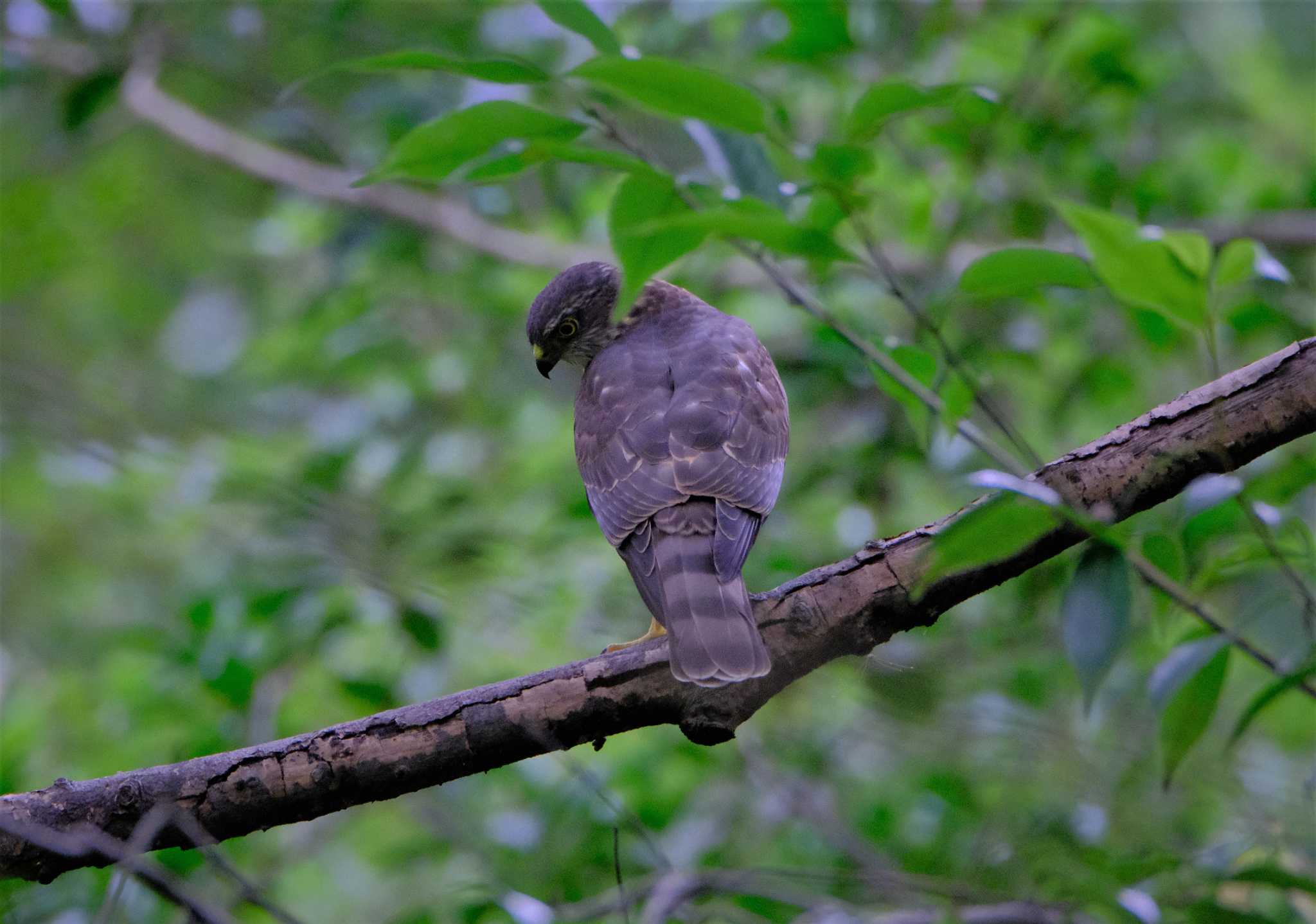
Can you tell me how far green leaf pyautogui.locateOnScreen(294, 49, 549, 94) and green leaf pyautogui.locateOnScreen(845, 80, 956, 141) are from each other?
57 cm

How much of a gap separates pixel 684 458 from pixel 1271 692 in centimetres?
175

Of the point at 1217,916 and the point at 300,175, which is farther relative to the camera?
the point at 300,175

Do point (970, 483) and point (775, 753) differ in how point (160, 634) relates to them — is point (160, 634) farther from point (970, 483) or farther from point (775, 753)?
point (970, 483)

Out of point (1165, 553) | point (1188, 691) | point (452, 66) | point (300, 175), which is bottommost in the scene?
point (300, 175)

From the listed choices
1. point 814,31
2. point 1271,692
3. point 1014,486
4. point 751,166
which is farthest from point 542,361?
point 1271,692

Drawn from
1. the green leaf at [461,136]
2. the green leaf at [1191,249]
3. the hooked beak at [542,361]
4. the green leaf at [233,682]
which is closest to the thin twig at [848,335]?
the green leaf at [461,136]

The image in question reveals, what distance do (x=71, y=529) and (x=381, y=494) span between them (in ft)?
12.3

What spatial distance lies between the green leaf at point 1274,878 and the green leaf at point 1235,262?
105 cm

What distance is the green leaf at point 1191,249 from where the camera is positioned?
193cm

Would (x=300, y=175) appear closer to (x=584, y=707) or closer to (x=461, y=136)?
(x=461, y=136)

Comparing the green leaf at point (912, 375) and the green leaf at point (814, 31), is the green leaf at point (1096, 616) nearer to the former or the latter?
the green leaf at point (912, 375)

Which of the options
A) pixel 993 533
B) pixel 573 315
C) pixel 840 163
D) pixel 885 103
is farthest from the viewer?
pixel 573 315

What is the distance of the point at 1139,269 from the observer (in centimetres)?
195

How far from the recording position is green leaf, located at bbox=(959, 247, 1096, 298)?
84.7 inches
